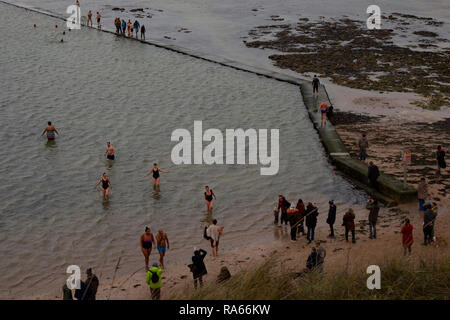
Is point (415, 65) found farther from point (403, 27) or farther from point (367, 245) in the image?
point (367, 245)

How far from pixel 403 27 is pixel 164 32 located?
1975 centimetres

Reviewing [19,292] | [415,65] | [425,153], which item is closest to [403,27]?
[415,65]

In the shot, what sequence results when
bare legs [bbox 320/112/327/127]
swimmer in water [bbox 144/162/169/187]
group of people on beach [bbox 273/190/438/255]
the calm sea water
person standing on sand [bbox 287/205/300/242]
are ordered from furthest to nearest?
bare legs [bbox 320/112/327/127]
swimmer in water [bbox 144/162/169/187]
the calm sea water
person standing on sand [bbox 287/205/300/242]
group of people on beach [bbox 273/190/438/255]

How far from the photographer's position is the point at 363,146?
69.4 feet

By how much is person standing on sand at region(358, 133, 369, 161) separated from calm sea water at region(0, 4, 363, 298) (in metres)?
1.28

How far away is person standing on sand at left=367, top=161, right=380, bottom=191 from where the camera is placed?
18.8 m

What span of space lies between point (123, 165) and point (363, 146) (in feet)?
28.1

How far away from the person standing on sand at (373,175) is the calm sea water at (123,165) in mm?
577

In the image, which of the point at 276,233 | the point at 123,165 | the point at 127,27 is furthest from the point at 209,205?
the point at 127,27

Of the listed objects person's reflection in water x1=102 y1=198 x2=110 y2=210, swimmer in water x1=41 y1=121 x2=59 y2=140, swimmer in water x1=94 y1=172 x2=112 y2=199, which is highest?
swimmer in water x1=41 y1=121 x2=59 y2=140

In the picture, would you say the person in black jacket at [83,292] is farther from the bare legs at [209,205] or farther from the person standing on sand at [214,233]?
the bare legs at [209,205]

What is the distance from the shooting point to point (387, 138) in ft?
79.7

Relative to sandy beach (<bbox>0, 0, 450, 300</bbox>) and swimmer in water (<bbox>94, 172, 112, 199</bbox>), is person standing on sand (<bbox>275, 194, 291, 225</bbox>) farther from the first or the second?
swimmer in water (<bbox>94, 172, 112, 199</bbox>)

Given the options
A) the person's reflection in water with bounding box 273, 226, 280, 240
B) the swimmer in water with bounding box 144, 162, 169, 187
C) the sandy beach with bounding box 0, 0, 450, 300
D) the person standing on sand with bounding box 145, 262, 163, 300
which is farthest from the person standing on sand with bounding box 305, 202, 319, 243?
the swimmer in water with bounding box 144, 162, 169, 187
